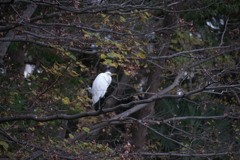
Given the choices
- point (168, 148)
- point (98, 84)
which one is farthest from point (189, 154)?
point (168, 148)

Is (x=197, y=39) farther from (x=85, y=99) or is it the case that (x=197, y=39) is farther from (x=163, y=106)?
(x=85, y=99)

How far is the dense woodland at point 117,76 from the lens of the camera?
423 cm

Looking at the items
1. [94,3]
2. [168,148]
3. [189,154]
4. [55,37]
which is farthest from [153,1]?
[168,148]

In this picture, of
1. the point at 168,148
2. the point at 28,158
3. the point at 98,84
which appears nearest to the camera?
the point at 28,158

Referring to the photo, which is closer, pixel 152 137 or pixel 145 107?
pixel 145 107

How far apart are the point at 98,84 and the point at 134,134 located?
7.56 ft

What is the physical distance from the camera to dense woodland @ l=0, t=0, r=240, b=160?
13.9 ft

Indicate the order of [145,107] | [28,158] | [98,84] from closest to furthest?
[28,158]
[98,84]
[145,107]

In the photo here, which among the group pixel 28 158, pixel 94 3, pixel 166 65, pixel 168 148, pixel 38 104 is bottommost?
pixel 168 148

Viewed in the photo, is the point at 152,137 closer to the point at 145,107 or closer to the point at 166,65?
the point at 145,107

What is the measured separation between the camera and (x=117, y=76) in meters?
3.83

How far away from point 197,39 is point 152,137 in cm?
255

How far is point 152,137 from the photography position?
8.77 m

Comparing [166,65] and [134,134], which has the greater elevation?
[166,65]
